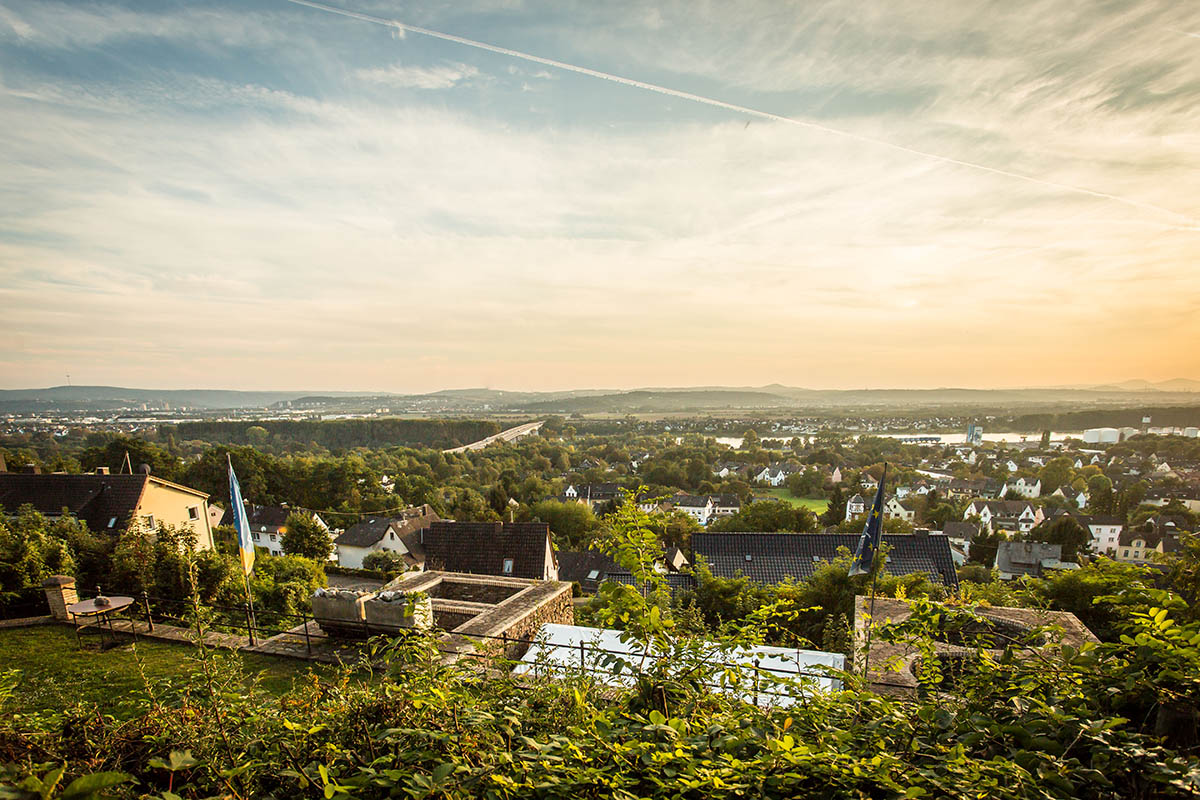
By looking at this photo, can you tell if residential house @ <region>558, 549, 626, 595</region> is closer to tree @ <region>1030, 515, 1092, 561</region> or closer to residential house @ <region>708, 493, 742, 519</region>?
residential house @ <region>708, 493, 742, 519</region>

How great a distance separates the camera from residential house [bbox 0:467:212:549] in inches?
628

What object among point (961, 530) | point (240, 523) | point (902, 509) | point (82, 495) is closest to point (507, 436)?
point (902, 509)

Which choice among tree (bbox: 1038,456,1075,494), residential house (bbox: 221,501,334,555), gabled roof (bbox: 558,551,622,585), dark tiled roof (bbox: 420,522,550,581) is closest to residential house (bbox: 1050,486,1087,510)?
tree (bbox: 1038,456,1075,494)

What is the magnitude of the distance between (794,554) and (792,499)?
5949 cm

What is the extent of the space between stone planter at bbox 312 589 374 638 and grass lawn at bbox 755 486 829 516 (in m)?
62.4

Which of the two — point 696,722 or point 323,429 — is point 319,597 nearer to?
point 696,722

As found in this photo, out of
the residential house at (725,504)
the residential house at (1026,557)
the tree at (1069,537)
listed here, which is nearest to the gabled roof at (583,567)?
the residential house at (1026,557)

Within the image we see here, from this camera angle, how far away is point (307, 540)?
26.0 meters

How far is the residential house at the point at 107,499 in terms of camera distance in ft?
52.3

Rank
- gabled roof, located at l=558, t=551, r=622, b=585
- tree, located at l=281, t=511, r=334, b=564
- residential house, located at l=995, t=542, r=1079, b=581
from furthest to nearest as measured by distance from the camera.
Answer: residential house, located at l=995, t=542, r=1079, b=581, gabled roof, located at l=558, t=551, r=622, b=585, tree, located at l=281, t=511, r=334, b=564

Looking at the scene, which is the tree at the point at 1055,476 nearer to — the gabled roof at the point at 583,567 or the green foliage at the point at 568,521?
the green foliage at the point at 568,521

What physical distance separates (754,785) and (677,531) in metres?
40.3

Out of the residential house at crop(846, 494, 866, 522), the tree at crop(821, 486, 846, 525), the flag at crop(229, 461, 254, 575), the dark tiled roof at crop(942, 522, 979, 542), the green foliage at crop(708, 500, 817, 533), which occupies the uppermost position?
the flag at crop(229, 461, 254, 575)

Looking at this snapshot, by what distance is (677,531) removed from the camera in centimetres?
4069
